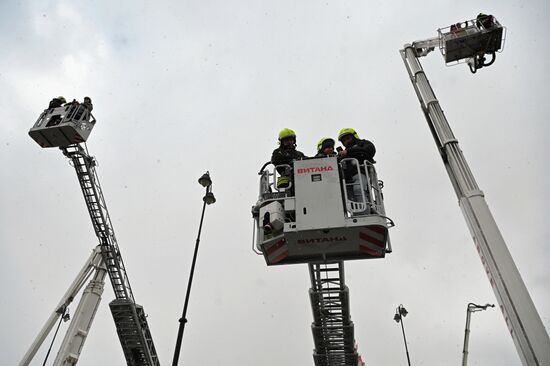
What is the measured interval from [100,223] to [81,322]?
4.44 metres

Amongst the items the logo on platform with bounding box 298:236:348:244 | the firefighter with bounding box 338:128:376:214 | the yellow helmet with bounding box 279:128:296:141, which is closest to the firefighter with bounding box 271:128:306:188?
the yellow helmet with bounding box 279:128:296:141

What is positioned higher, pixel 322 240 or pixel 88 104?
pixel 88 104

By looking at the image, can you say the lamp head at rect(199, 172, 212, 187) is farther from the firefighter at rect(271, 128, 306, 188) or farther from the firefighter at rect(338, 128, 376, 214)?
the firefighter at rect(338, 128, 376, 214)

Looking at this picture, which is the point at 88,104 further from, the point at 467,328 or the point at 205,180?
the point at 467,328

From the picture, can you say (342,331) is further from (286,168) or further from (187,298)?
(286,168)

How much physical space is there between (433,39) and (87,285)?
55.9 ft

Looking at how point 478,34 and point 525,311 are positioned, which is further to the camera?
point 478,34

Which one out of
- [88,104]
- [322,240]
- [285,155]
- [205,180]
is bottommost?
[322,240]

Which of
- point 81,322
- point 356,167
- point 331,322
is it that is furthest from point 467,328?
point 81,322

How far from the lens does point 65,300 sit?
16578 millimetres

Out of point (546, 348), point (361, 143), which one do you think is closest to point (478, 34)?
point (361, 143)

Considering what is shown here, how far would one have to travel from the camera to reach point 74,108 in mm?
16719

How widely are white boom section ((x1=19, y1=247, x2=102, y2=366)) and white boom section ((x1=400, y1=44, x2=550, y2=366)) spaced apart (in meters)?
15.6

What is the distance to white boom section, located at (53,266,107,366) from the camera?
15211 millimetres
